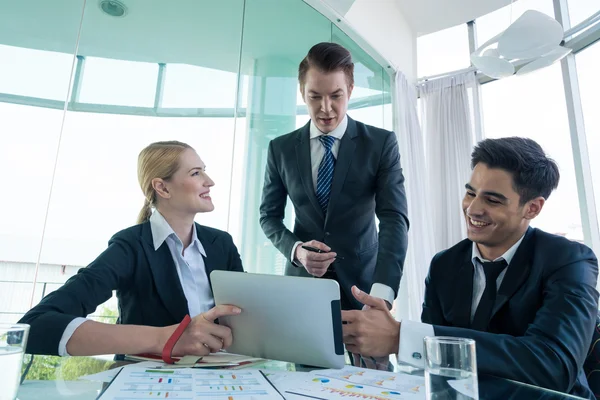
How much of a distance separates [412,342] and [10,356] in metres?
0.79

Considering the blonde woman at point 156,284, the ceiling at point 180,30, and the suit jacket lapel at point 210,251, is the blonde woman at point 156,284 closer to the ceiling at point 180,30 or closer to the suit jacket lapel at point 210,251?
the suit jacket lapel at point 210,251

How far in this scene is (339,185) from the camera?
164cm

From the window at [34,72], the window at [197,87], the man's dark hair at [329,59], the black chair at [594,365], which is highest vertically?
the window at [197,87]

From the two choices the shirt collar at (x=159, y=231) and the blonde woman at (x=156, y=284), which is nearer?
the blonde woman at (x=156, y=284)

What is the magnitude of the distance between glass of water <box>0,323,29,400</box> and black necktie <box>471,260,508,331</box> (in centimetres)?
108

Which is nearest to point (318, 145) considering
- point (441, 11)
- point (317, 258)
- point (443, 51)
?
point (317, 258)

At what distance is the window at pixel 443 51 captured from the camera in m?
5.29

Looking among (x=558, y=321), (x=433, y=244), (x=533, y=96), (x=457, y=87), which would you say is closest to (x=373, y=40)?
(x=457, y=87)

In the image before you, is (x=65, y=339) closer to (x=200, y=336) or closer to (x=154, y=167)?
(x=200, y=336)

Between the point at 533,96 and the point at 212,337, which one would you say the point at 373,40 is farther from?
the point at 212,337

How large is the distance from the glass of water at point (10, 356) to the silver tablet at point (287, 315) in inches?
15.0

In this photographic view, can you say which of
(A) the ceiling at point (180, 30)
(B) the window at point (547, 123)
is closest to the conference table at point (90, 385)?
(A) the ceiling at point (180, 30)

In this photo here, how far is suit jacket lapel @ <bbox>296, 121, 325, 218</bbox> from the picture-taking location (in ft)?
5.44

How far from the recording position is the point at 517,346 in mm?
917
